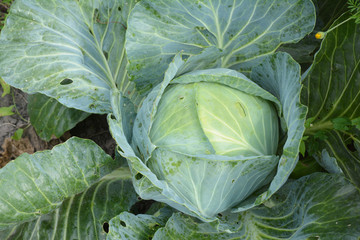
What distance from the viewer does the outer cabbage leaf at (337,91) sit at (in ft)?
5.03

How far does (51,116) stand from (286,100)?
1275mm

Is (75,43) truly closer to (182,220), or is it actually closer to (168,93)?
(168,93)

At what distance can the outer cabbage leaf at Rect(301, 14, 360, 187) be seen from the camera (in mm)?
1534

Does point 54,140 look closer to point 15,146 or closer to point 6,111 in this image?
point 15,146

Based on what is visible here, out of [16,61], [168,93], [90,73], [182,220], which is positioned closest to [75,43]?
[90,73]

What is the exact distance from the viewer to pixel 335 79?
1.60 meters

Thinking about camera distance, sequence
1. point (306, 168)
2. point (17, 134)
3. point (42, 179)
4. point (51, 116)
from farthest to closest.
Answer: point (17, 134) → point (51, 116) → point (306, 168) → point (42, 179)

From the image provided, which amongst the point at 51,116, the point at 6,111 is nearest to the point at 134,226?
the point at 51,116

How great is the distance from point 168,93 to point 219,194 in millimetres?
416

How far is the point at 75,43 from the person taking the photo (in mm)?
1682

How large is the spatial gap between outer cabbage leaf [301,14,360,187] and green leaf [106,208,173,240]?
759 mm

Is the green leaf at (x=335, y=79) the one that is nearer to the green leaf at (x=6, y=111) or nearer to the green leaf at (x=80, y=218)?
the green leaf at (x=80, y=218)

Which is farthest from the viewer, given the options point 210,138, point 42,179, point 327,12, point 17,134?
point 17,134

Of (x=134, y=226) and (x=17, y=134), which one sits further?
(x=17, y=134)
